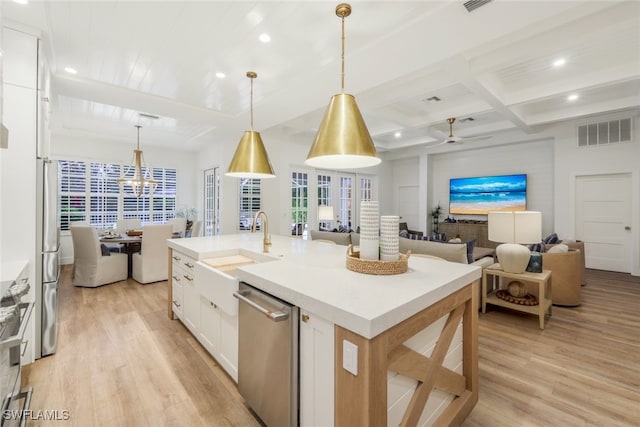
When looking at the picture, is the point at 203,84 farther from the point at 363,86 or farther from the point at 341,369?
the point at 341,369

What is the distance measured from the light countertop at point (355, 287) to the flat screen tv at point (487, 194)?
6.03 meters

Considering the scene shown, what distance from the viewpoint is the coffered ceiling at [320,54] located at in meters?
2.21

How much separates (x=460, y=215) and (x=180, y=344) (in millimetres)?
7310

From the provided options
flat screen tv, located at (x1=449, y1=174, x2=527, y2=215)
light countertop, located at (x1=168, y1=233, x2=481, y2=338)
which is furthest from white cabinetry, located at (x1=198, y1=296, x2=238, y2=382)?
flat screen tv, located at (x1=449, y1=174, x2=527, y2=215)

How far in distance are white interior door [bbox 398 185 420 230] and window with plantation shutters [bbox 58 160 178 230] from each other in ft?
22.4

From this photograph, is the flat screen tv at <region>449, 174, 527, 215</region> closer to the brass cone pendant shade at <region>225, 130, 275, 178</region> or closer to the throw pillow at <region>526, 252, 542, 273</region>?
the throw pillow at <region>526, 252, 542, 273</region>

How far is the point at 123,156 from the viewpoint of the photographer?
696 cm

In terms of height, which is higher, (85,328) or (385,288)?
(385,288)

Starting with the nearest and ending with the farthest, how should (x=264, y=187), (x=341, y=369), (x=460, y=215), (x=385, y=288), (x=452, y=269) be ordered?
(x=341, y=369)
(x=385, y=288)
(x=452, y=269)
(x=264, y=187)
(x=460, y=215)

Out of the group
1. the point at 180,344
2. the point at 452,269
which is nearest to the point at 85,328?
the point at 180,344

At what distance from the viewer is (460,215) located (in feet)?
25.2

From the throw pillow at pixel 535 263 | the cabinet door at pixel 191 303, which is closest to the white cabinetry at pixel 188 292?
the cabinet door at pixel 191 303

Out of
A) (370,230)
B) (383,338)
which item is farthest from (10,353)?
(370,230)

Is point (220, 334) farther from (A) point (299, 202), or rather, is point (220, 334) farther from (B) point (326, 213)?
(A) point (299, 202)
